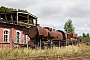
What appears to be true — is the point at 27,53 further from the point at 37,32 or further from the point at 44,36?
the point at 44,36

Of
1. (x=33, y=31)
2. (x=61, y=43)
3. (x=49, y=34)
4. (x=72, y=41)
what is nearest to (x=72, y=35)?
(x=72, y=41)

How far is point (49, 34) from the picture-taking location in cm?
2405

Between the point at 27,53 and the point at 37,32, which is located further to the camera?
the point at 37,32

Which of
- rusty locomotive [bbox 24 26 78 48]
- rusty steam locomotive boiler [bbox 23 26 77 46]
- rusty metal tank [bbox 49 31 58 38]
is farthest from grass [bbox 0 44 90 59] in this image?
rusty metal tank [bbox 49 31 58 38]

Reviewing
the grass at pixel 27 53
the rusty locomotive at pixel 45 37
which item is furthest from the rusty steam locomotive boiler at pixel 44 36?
the grass at pixel 27 53

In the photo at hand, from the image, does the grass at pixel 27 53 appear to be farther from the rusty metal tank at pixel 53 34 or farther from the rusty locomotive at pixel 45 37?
the rusty metal tank at pixel 53 34

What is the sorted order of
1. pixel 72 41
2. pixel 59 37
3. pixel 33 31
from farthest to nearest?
pixel 72 41
pixel 59 37
pixel 33 31

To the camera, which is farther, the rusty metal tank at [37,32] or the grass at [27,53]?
the rusty metal tank at [37,32]

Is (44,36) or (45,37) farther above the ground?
(44,36)

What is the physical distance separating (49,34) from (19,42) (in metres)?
9.61

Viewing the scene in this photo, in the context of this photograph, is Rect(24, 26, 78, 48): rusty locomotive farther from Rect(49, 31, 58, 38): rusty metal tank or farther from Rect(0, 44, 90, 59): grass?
Rect(0, 44, 90, 59): grass

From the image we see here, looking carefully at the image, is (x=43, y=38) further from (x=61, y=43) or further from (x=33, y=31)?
(x=61, y=43)

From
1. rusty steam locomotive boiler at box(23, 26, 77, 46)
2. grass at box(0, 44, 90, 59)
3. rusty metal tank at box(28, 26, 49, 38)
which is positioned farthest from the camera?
rusty steam locomotive boiler at box(23, 26, 77, 46)

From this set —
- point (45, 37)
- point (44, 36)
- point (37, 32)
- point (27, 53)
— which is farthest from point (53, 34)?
point (27, 53)
